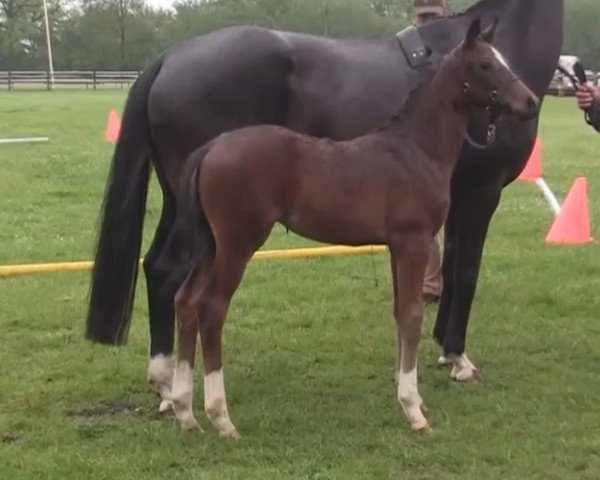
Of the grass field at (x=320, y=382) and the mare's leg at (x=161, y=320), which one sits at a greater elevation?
the mare's leg at (x=161, y=320)

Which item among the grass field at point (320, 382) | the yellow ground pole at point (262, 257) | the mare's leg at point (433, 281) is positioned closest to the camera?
the grass field at point (320, 382)

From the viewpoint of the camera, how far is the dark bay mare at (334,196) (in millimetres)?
4645

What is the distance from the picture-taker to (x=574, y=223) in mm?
9922

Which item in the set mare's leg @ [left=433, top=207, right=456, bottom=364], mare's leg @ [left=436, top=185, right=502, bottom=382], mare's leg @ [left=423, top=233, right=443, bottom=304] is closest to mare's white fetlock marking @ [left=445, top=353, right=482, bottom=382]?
mare's leg @ [left=436, top=185, right=502, bottom=382]

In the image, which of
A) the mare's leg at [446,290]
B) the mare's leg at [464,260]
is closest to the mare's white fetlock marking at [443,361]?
the mare's leg at [464,260]

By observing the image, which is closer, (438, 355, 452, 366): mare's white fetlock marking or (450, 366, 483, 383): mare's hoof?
(450, 366, 483, 383): mare's hoof

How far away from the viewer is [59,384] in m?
5.62

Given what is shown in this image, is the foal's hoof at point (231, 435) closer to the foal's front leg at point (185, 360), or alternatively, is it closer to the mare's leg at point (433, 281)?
the foal's front leg at point (185, 360)

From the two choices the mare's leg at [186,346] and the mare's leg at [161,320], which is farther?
the mare's leg at [161,320]

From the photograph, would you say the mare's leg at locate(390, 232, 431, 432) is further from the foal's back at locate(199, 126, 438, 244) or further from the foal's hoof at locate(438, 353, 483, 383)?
the foal's hoof at locate(438, 353, 483, 383)

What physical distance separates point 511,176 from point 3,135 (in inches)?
689

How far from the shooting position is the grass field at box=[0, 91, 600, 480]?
177 inches

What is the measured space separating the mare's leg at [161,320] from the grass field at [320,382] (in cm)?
14

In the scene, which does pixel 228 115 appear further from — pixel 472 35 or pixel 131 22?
pixel 131 22
